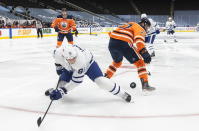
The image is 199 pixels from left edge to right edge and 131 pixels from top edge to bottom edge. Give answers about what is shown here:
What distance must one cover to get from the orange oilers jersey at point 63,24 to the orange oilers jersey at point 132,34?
491cm

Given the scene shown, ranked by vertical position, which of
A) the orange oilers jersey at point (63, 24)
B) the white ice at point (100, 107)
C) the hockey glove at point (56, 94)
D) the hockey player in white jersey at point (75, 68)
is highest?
the orange oilers jersey at point (63, 24)

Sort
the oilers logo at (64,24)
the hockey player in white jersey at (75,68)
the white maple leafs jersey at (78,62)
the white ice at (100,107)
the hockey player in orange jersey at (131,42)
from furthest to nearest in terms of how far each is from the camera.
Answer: the oilers logo at (64,24) < the hockey player in orange jersey at (131,42) < the white maple leafs jersey at (78,62) < the hockey player in white jersey at (75,68) < the white ice at (100,107)

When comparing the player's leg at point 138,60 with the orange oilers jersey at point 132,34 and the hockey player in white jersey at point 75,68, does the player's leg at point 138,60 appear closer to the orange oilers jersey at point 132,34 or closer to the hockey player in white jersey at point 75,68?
the orange oilers jersey at point 132,34

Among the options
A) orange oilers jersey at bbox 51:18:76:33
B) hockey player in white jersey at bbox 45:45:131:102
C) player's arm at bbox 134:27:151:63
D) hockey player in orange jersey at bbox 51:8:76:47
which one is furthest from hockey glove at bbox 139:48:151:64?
orange oilers jersey at bbox 51:18:76:33

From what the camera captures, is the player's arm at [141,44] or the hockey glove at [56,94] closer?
the hockey glove at [56,94]

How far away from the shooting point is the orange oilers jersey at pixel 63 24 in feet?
30.0

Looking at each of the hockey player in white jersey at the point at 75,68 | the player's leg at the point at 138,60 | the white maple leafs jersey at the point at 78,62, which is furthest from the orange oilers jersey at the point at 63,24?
the white maple leafs jersey at the point at 78,62

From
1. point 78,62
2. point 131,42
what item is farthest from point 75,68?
point 131,42

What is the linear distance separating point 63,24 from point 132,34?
5212mm

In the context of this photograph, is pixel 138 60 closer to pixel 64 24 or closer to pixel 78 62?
pixel 78 62

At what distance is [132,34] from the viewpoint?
4301 mm

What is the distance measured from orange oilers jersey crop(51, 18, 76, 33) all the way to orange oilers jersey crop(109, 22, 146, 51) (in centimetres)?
491

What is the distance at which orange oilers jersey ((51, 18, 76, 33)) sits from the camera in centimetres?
915

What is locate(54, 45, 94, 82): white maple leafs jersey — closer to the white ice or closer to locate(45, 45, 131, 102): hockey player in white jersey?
locate(45, 45, 131, 102): hockey player in white jersey
